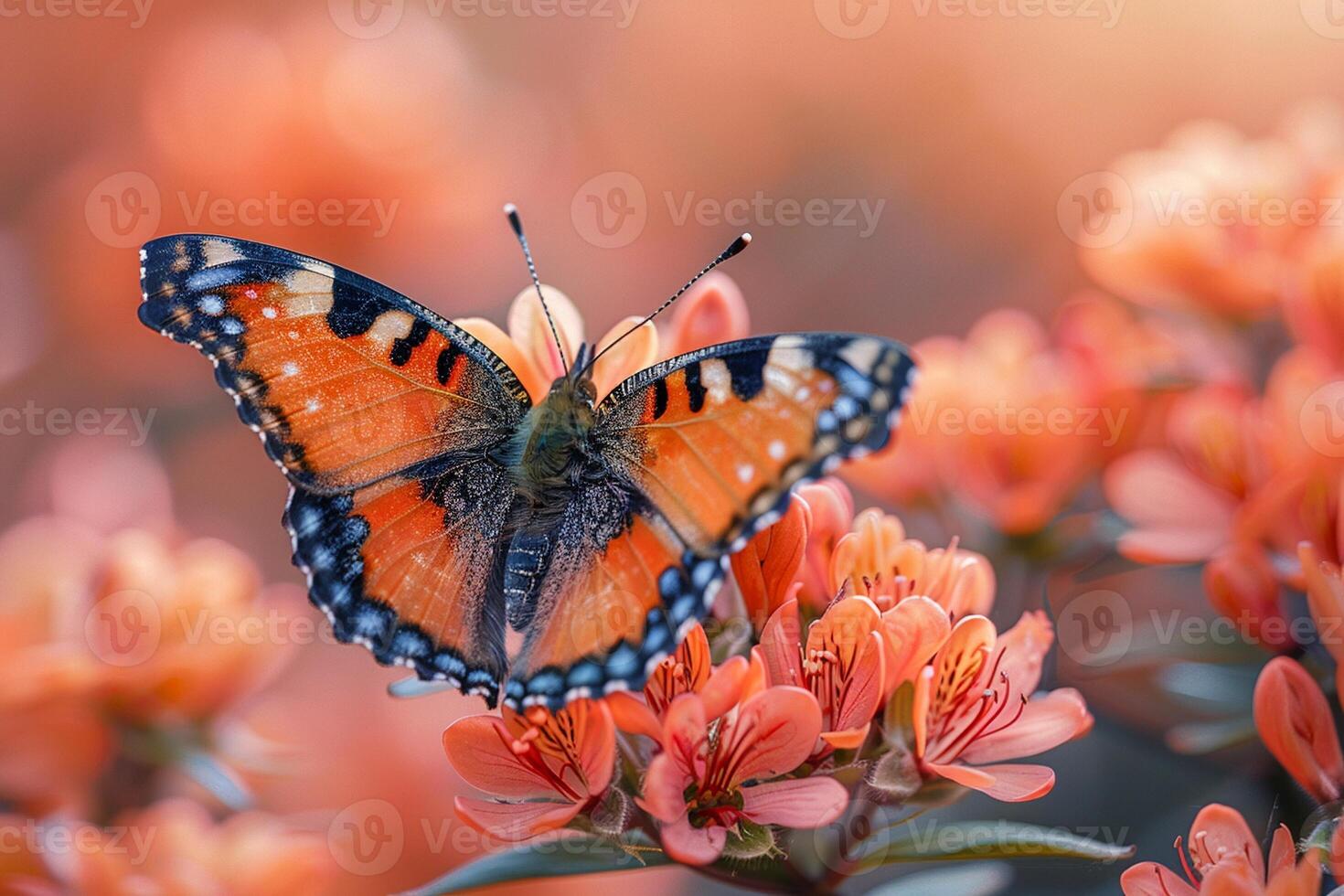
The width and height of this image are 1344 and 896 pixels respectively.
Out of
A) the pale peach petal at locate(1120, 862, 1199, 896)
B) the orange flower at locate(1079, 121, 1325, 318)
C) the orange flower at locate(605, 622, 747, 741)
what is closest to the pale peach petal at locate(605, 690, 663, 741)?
the orange flower at locate(605, 622, 747, 741)

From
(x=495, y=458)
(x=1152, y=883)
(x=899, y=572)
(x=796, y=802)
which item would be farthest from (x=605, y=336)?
(x=1152, y=883)

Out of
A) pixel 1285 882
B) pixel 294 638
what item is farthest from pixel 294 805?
pixel 1285 882

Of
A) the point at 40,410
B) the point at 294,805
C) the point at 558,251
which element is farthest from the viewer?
the point at 558,251

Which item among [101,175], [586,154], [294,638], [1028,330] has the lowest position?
[294,638]

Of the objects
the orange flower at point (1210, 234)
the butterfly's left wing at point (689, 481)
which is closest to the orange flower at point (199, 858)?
the butterfly's left wing at point (689, 481)

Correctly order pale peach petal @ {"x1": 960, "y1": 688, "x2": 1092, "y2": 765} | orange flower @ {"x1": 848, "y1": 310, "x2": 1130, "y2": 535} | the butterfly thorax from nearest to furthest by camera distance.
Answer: pale peach petal @ {"x1": 960, "y1": 688, "x2": 1092, "y2": 765} < the butterfly thorax < orange flower @ {"x1": 848, "y1": 310, "x2": 1130, "y2": 535}

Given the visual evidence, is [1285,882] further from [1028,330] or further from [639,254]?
[639,254]

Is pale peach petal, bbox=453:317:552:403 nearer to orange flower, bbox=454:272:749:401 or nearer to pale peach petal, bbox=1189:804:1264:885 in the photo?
orange flower, bbox=454:272:749:401
